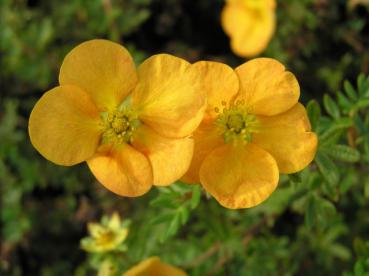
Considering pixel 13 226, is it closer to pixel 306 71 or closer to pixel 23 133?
pixel 23 133

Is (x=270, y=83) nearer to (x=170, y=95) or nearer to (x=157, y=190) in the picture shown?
(x=170, y=95)

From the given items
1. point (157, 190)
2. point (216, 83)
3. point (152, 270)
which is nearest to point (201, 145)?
point (216, 83)

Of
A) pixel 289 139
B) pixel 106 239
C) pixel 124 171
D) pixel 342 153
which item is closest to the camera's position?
pixel 124 171

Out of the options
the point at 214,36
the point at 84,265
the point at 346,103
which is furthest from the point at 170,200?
the point at 214,36

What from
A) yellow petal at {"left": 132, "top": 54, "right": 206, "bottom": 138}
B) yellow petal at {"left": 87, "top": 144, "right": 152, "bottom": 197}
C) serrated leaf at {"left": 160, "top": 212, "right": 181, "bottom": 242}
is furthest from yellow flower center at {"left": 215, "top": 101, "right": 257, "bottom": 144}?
serrated leaf at {"left": 160, "top": 212, "right": 181, "bottom": 242}

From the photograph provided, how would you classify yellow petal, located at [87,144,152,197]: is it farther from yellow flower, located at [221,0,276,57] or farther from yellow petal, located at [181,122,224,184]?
yellow flower, located at [221,0,276,57]
